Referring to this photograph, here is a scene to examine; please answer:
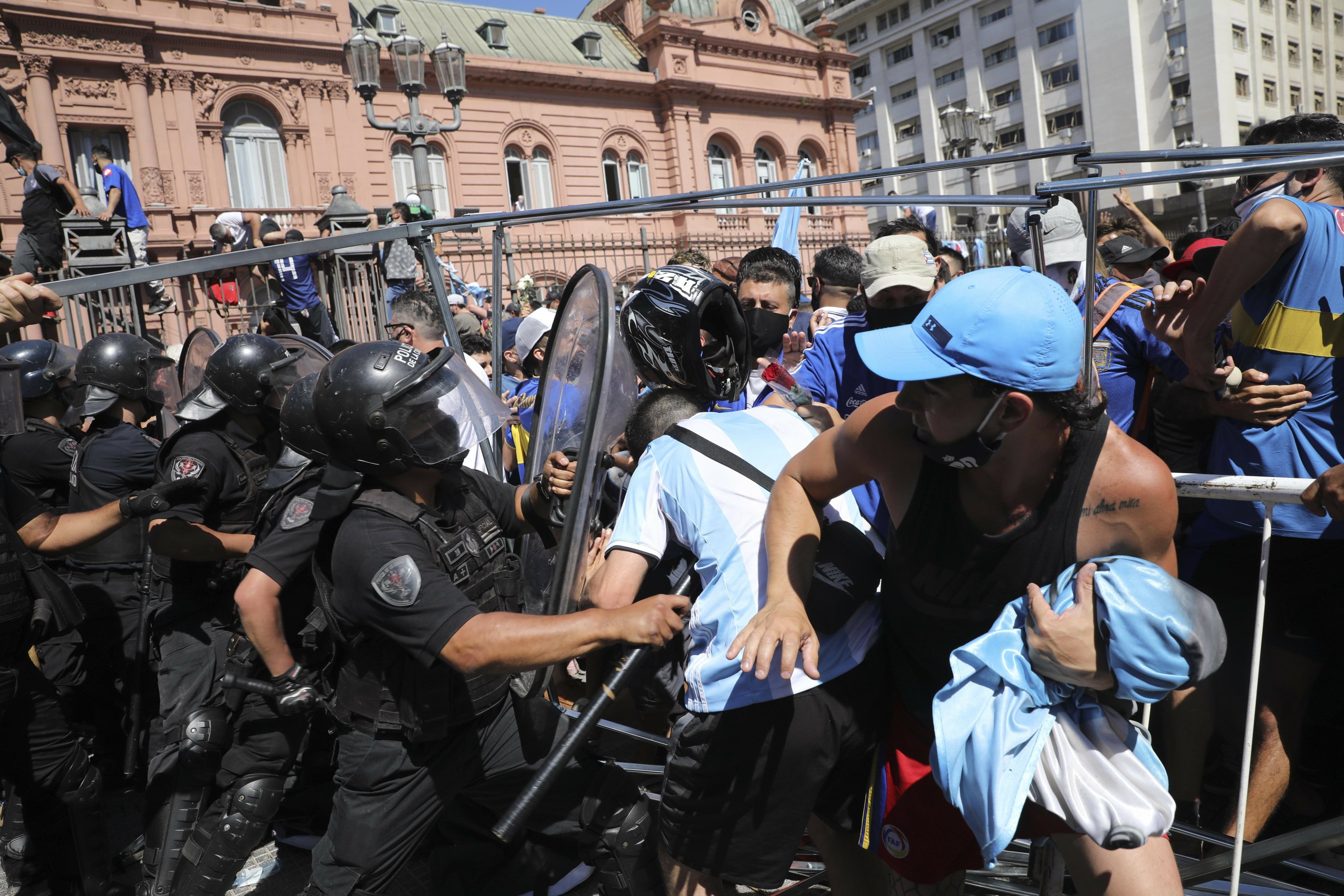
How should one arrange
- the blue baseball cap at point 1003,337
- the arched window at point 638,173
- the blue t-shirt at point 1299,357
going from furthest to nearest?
the arched window at point 638,173, the blue t-shirt at point 1299,357, the blue baseball cap at point 1003,337

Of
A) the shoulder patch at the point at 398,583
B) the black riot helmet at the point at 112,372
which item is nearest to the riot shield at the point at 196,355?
the black riot helmet at the point at 112,372

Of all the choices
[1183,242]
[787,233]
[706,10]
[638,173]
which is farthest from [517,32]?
[1183,242]

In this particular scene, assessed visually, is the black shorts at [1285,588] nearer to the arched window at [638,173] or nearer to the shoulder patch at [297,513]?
the shoulder patch at [297,513]

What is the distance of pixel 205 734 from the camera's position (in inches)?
115

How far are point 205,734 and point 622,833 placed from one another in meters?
1.46

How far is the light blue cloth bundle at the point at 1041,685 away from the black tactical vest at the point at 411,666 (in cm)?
129

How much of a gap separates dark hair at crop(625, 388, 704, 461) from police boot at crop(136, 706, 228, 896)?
1774 millimetres

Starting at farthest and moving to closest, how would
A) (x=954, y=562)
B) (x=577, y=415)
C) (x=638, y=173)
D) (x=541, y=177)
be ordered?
1. (x=638, y=173)
2. (x=541, y=177)
3. (x=577, y=415)
4. (x=954, y=562)

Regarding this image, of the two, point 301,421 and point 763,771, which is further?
point 301,421

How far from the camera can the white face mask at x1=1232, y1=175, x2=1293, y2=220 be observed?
103 inches

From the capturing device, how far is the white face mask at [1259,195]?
261 cm

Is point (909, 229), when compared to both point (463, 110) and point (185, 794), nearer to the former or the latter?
point (185, 794)

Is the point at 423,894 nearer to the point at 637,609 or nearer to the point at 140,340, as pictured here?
the point at 637,609

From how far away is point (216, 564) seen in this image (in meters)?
3.41
